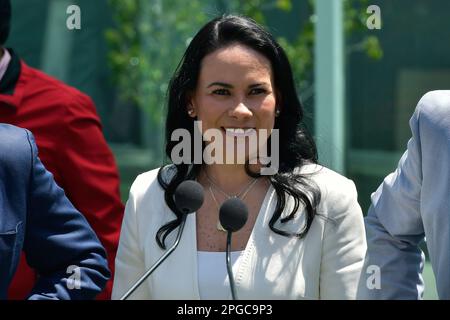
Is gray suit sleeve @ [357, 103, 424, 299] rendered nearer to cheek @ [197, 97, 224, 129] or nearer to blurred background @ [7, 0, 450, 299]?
cheek @ [197, 97, 224, 129]

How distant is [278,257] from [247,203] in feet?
0.64

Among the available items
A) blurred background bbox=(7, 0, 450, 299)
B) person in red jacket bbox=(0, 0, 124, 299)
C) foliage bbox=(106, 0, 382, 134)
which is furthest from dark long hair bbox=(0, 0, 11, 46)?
foliage bbox=(106, 0, 382, 134)

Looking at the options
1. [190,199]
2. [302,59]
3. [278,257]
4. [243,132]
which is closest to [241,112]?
[243,132]

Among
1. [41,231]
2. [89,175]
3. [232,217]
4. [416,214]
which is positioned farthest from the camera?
[89,175]

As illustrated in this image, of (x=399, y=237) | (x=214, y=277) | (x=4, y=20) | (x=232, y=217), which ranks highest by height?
(x=4, y=20)

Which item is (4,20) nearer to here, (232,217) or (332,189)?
(332,189)

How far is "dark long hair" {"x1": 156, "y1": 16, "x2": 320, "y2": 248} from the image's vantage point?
268cm

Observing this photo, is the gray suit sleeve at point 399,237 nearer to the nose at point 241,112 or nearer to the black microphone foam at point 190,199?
the nose at point 241,112

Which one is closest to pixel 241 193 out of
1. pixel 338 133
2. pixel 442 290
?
pixel 442 290

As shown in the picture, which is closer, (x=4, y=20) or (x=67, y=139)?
(x=4, y=20)

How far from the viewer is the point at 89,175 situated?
329 cm

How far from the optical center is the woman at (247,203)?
2.57 meters

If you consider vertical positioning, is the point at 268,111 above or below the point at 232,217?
above
